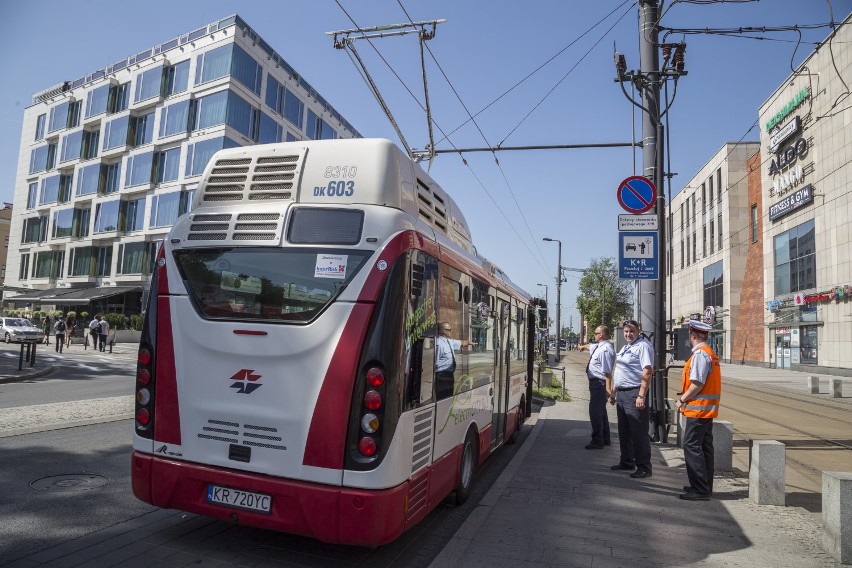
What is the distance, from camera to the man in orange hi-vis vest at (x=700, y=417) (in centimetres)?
613

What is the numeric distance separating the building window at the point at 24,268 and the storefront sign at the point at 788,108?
198 ft

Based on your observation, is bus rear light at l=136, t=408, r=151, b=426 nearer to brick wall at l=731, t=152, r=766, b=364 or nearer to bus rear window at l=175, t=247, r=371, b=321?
bus rear window at l=175, t=247, r=371, b=321

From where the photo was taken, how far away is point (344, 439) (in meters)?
3.70

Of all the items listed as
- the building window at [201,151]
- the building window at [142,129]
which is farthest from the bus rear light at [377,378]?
the building window at [142,129]

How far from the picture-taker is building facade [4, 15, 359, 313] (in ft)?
A: 120

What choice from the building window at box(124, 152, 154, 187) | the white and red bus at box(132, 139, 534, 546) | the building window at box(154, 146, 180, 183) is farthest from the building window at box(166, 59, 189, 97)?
the white and red bus at box(132, 139, 534, 546)

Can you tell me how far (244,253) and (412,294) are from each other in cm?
134

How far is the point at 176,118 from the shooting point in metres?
38.4

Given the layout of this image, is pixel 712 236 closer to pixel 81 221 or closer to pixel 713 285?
pixel 713 285

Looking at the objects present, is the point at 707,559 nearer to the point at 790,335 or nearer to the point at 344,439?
the point at 344,439

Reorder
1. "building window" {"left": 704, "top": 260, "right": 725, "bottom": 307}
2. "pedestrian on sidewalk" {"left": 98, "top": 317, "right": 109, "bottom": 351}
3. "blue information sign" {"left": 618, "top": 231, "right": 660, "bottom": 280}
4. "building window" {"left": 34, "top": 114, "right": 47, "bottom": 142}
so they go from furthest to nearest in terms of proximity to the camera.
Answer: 1. "building window" {"left": 34, "top": 114, "right": 47, "bottom": 142}
2. "building window" {"left": 704, "top": 260, "right": 725, "bottom": 307}
3. "pedestrian on sidewalk" {"left": 98, "top": 317, "right": 109, "bottom": 351}
4. "blue information sign" {"left": 618, "top": 231, "right": 660, "bottom": 280}

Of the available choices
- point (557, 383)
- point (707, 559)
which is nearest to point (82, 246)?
point (557, 383)

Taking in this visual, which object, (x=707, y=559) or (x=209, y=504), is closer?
(x=209, y=504)

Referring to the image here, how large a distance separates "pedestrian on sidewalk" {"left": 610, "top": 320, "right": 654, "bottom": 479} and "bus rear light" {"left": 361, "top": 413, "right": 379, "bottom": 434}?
14.4ft
